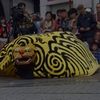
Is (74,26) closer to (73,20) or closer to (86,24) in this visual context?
(73,20)

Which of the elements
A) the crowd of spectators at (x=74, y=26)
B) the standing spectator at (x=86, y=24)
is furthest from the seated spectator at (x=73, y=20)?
the standing spectator at (x=86, y=24)

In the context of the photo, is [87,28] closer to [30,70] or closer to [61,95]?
[30,70]

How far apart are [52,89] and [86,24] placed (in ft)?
17.0

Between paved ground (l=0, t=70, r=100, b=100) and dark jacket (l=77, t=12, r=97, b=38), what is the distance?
2.86 m

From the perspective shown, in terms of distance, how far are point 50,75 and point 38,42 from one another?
91 cm

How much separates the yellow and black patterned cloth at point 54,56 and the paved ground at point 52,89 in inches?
14.3

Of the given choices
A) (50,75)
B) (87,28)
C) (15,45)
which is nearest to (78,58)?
(50,75)

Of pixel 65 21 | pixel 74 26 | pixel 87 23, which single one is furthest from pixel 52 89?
pixel 65 21

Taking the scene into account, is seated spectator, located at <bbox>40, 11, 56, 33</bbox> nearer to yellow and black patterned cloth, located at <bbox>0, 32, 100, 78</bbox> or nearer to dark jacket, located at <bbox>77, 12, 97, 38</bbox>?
dark jacket, located at <bbox>77, 12, 97, 38</bbox>

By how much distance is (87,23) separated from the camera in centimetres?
1322

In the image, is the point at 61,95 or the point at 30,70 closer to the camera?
the point at 61,95

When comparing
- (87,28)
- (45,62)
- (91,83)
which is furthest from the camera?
(87,28)

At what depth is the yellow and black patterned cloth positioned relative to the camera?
10461 mm

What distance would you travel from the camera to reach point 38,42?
10.7m
